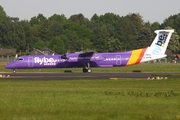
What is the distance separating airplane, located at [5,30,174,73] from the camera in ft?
203

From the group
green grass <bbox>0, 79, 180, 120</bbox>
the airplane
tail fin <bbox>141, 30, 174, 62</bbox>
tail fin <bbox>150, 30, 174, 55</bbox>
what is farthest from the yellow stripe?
green grass <bbox>0, 79, 180, 120</bbox>

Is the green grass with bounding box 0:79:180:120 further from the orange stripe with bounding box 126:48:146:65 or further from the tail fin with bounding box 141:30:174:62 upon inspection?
the tail fin with bounding box 141:30:174:62

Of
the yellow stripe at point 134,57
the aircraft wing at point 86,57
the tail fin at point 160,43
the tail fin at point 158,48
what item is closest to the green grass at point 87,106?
the aircraft wing at point 86,57

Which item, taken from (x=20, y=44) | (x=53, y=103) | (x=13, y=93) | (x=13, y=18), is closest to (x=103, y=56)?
(x=13, y=93)

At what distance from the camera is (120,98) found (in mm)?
24266

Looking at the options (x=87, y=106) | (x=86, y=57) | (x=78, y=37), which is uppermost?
(x=78, y=37)

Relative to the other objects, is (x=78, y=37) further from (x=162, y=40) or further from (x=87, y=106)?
(x=87, y=106)

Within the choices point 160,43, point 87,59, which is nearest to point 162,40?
point 160,43

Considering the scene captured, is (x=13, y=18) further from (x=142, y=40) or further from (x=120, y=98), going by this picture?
(x=120, y=98)

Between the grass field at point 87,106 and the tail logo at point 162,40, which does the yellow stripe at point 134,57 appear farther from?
the grass field at point 87,106

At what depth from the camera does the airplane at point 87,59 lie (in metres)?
61.9

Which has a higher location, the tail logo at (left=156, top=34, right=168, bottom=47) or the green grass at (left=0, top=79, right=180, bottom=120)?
the tail logo at (left=156, top=34, right=168, bottom=47)

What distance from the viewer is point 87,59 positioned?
63.2 m

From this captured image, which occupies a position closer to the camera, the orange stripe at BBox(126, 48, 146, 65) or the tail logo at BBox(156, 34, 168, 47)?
the orange stripe at BBox(126, 48, 146, 65)
